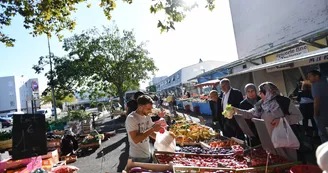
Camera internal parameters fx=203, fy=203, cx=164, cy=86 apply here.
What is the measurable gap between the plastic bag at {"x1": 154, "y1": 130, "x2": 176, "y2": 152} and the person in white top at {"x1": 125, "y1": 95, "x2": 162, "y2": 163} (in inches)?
26.8

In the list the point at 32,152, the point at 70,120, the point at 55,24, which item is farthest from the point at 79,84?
the point at 32,152

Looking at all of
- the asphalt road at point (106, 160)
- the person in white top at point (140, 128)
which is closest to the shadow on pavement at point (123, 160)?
the asphalt road at point (106, 160)

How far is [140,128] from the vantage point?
113 inches

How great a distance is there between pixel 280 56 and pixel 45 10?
32.7ft

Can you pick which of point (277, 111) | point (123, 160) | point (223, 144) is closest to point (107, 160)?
point (123, 160)

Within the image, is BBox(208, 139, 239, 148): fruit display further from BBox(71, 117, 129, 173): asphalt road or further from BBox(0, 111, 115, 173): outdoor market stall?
BBox(0, 111, 115, 173): outdoor market stall

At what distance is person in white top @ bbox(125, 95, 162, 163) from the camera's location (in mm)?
2801

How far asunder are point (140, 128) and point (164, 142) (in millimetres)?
1088

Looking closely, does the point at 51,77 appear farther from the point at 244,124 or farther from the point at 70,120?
the point at 244,124

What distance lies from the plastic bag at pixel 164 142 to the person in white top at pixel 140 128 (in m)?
0.68

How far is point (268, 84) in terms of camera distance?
3.61 m

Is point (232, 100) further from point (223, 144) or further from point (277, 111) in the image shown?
point (277, 111)

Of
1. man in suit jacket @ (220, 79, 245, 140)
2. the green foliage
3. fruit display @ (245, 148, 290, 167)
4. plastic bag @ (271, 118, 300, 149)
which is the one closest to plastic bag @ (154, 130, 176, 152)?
fruit display @ (245, 148, 290, 167)

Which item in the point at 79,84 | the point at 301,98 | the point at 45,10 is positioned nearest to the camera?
the point at 45,10
